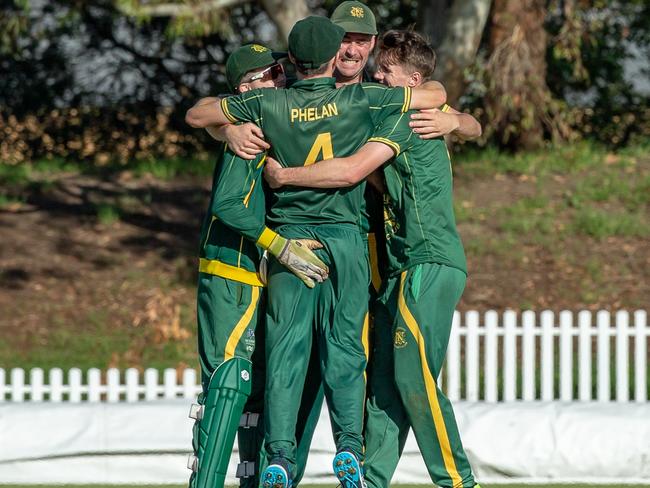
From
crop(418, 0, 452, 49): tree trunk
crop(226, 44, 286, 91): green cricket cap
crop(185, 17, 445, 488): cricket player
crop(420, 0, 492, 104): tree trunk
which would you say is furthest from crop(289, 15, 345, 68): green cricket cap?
crop(418, 0, 452, 49): tree trunk

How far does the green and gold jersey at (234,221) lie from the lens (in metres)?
5.69

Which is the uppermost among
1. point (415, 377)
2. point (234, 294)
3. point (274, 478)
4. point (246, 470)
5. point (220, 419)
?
point (234, 294)

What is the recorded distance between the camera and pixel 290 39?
18.8 ft

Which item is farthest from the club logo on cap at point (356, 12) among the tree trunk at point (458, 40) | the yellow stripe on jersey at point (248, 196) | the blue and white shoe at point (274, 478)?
the tree trunk at point (458, 40)

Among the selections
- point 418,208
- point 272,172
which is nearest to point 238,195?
point 272,172

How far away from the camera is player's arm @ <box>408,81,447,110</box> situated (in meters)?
5.88

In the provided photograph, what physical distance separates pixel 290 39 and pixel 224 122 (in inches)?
18.8

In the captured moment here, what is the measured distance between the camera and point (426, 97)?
590 cm

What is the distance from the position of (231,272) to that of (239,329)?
0.85 feet

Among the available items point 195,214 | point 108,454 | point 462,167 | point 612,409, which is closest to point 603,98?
point 462,167

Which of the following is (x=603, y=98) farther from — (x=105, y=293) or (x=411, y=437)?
(x=411, y=437)

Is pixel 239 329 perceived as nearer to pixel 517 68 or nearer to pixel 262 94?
pixel 262 94

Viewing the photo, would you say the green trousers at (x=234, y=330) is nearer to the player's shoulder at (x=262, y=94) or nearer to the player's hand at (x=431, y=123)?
the player's shoulder at (x=262, y=94)

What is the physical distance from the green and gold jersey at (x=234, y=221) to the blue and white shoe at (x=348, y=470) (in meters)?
0.90
